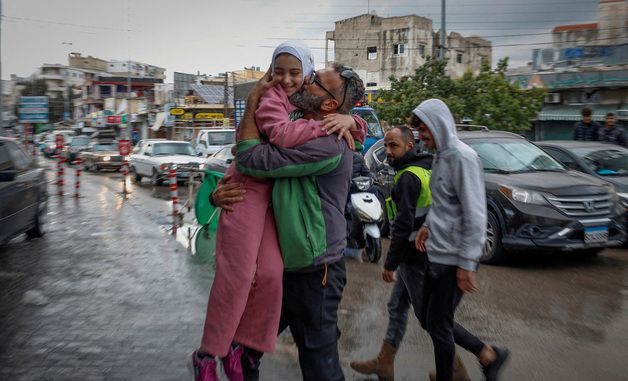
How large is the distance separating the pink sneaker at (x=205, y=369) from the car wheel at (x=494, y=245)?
5.86m

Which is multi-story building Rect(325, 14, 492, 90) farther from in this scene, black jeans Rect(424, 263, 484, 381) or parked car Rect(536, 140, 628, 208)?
black jeans Rect(424, 263, 484, 381)

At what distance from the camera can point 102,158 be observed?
29.5 m

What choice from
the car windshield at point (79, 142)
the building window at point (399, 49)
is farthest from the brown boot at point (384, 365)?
the building window at point (399, 49)

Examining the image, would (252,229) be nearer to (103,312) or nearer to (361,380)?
(361,380)

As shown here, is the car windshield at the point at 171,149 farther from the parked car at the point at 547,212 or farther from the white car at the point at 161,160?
the parked car at the point at 547,212

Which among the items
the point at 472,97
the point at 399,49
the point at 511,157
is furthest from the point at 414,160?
the point at 399,49

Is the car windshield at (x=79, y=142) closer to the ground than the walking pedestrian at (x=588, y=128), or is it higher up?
closer to the ground

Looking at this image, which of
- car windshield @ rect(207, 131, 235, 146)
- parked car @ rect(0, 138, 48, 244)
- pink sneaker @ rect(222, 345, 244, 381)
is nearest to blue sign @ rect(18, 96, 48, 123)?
car windshield @ rect(207, 131, 235, 146)

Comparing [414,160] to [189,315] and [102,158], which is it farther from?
[102,158]

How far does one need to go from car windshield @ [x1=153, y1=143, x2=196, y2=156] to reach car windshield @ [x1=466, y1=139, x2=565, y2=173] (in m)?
15.5

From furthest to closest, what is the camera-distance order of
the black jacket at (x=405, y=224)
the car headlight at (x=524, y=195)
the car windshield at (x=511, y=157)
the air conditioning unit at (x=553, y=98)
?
the air conditioning unit at (x=553, y=98)
the car windshield at (x=511, y=157)
the car headlight at (x=524, y=195)
the black jacket at (x=405, y=224)

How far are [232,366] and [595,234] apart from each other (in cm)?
624

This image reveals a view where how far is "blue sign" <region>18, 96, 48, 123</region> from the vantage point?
29688 mm

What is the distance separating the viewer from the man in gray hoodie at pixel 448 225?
332cm
